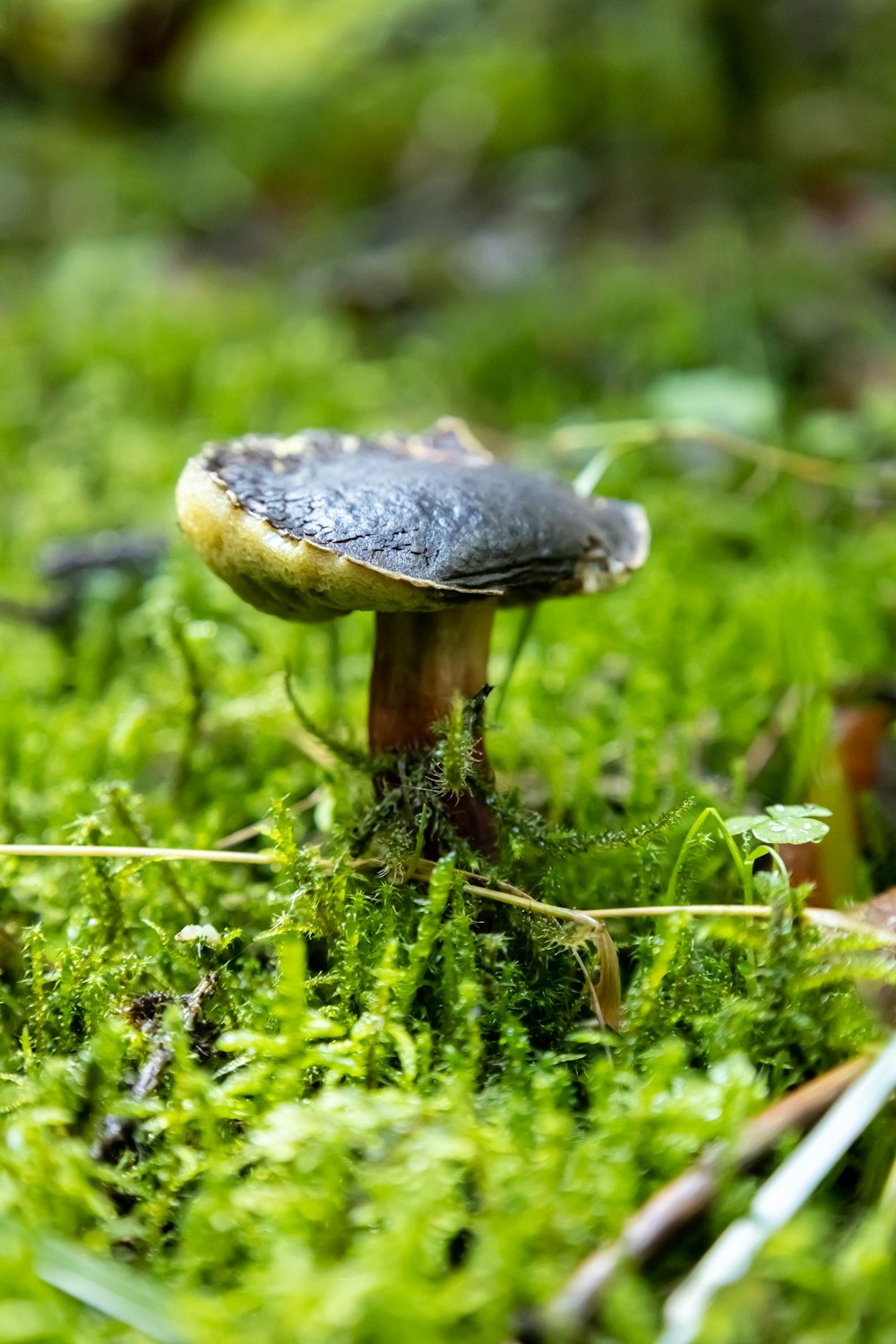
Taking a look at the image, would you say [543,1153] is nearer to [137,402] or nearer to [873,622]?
[873,622]

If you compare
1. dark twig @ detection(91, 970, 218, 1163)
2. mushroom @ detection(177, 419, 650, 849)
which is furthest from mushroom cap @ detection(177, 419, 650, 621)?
dark twig @ detection(91, 970, 218, 1163)

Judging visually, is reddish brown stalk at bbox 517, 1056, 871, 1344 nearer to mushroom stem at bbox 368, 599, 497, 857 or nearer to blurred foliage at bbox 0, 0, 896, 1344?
blurred foliage at bbox 0, 0, 896, 1344

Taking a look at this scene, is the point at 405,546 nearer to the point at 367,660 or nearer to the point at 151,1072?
the point at 151,1072

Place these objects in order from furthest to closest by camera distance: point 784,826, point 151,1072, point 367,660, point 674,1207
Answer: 1. point 367,660
2. point 784,826
3. point 151,1072
4. point 674,1207

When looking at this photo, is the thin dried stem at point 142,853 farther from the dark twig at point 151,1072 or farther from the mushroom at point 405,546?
the mushroom at point 405,546

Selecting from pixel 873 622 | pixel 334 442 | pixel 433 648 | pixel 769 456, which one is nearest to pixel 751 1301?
pixel 433 648

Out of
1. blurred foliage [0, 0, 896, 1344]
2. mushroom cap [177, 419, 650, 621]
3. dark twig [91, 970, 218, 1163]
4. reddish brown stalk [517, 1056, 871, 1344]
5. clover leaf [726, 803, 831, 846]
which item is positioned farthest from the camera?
clover leaf [726, 803, 831, 846]

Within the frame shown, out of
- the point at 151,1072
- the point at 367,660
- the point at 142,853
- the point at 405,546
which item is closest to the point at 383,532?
the point at 405,546
